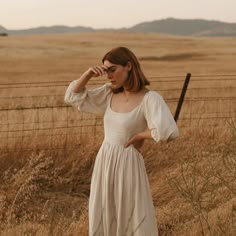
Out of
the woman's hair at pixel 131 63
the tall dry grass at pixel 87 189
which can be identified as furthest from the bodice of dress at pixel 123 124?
the tall dry grass at pixel 87 189

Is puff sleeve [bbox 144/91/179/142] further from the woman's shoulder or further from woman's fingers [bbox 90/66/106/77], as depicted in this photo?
woman's fingers [bbox 90/66/106/77]

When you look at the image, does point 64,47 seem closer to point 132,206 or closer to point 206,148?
point 206,148

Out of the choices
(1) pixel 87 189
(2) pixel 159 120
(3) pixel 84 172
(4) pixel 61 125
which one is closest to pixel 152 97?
(2) pixel 159 120

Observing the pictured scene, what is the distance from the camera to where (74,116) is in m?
11.4

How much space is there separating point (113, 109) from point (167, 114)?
381 mm

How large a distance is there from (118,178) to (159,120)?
48 cm

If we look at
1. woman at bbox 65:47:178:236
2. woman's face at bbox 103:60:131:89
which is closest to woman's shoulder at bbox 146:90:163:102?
woman at bbox 65:47:178:236

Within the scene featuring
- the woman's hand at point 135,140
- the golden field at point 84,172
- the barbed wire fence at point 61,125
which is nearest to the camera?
the woman's hand at point 135,140

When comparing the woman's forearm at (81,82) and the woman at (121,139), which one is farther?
the woman's forearm at (81,82)

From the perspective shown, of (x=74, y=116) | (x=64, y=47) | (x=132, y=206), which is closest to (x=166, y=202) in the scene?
(x=132, y=206)

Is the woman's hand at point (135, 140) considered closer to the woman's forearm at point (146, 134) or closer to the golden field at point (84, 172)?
the woman's forearm at point (146, 134)

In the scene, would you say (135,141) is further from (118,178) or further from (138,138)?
(118,178)

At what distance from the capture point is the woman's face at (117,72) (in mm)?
3891

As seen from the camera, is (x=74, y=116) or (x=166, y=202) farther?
(x=74, y=116)
